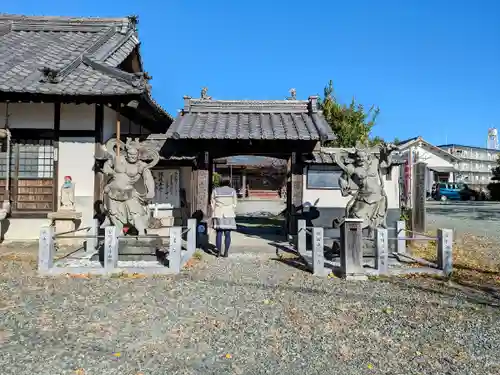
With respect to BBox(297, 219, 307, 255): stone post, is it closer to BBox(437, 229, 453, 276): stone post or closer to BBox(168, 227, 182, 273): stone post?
BBox(437, 229, 453, 276): stone post

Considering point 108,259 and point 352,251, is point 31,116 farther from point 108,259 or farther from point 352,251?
point 352,251

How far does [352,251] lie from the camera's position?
6867 millimetres

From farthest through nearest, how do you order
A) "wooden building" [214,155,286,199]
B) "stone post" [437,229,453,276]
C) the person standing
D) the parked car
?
the parked car → "wooden building" [214,155,286,199] → the person standing → "stone post" [437,229,453,276]

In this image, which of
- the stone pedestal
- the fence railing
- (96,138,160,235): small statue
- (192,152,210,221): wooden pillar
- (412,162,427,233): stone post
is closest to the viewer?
the fence railing

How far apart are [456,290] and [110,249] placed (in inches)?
233

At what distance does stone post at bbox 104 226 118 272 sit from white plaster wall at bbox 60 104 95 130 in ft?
13.0

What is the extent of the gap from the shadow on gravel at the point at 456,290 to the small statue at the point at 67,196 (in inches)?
293

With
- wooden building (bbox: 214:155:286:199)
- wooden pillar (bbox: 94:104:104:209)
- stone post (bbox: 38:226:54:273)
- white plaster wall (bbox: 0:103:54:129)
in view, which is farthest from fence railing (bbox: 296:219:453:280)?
wooden building (bbox: 214:155:286:199)

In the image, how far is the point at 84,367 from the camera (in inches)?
136

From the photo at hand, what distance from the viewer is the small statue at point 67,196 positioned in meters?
9.48

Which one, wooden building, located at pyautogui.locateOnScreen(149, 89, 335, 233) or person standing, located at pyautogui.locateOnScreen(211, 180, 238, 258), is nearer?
person standing, located at pyautogui.locateOnScreen(211, 180, 238, 258)

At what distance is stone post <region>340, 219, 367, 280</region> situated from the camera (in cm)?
677

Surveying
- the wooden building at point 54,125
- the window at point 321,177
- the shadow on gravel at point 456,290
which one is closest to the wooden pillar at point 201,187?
the wooden building at point 54,125

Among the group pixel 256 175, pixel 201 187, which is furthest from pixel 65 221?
pixel 256 175
